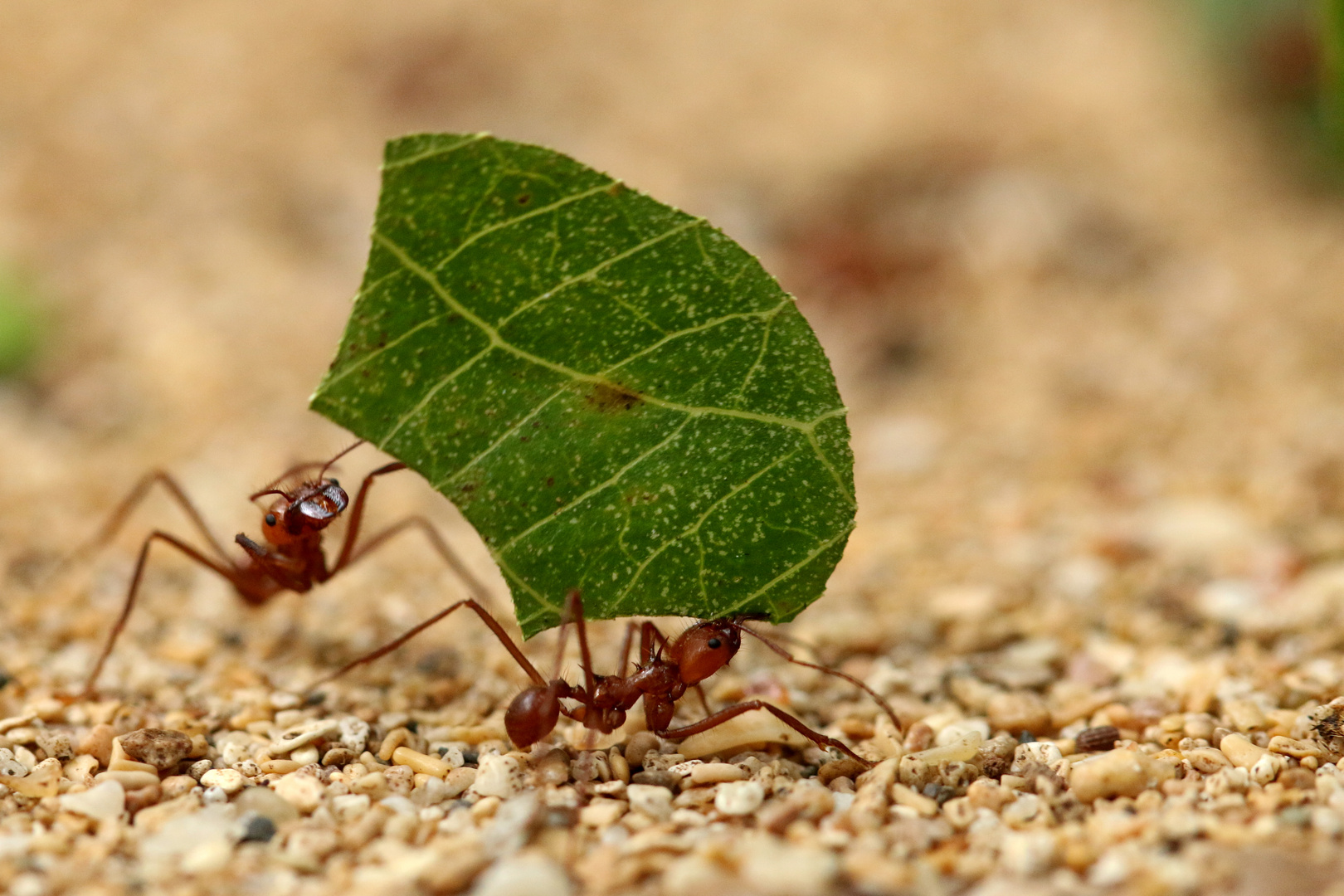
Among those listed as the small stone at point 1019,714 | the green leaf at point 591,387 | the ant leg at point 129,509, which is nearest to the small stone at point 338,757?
the green leaf at point 591,387

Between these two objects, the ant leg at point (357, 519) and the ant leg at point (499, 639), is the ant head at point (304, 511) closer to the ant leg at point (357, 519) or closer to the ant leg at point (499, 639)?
the ant leg at point (357, 519)

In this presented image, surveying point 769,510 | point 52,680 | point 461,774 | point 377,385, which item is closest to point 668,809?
point 461,774

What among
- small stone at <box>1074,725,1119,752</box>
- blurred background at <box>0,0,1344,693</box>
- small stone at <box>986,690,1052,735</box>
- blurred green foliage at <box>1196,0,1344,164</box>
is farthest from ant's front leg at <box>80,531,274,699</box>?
blurred green foliage at <box>1196,0,1344,164</box>

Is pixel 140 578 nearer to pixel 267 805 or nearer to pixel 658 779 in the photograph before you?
pixel 267 805

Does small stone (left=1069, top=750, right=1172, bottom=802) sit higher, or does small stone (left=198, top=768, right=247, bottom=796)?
small stone (left=198, top=768, right=247, bottom=796)

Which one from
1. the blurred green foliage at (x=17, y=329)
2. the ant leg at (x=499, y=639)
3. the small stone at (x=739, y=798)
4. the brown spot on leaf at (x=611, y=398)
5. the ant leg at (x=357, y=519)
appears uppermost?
the blurred green foliage at (x=17, y=329)

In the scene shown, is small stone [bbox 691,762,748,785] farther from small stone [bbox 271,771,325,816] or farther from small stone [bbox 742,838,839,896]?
small stone [bbox 271,771,325,816]

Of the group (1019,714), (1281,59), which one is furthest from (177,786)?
(1281,59)
